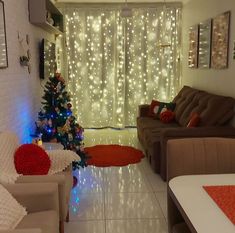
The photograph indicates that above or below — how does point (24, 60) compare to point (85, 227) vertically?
above

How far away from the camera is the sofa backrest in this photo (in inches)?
152

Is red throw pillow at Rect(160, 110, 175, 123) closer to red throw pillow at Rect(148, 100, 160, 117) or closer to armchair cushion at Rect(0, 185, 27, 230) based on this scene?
red throw pillow at Rect(148, 100, 160, 117)

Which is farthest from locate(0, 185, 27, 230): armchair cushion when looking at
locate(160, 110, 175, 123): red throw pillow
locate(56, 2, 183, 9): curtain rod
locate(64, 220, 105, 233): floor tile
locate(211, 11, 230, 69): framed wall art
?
locate(56, 2, 183, 9): curtain rod

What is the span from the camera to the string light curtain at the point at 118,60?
6.30 m

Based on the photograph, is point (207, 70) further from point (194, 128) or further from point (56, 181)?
point (56, 181)

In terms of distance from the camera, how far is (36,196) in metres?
2.08

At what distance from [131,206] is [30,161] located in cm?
113

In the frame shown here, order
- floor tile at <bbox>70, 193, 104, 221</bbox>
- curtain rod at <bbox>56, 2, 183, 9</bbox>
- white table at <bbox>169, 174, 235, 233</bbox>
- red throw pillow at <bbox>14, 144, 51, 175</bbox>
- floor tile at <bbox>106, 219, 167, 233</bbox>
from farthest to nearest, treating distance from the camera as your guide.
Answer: curtain rod at <bbox>56, 2, 183, 9</bbox> → floor tile at <bbox>70, 193, 104, 221</bbox> → floor tile at <bbox>106, 219, 167, 233</bbox> → red throw pillow at <bbox>14, 144, 51, 175</bbox> → white table at <bbox>169, 174, 235, 233</bbox>

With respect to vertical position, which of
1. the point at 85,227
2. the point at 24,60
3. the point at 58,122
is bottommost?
the point at 85,227

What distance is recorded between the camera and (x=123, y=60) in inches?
253

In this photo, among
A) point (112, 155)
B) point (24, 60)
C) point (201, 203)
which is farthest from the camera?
point (112, 155)

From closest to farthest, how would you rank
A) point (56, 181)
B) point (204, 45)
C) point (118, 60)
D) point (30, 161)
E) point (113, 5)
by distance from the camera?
point (56, 181)
point (30, 161)
point (204, 45)
point (113, 5)
point (118, 60)

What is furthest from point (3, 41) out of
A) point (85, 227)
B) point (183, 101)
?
point (183, 101)

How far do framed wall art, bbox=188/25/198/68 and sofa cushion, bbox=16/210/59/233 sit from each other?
4.04 meters
